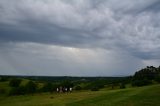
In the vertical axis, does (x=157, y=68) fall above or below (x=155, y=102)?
above

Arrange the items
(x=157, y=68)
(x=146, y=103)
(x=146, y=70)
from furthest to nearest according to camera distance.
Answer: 1. (x=157, y=68)
2. (x=146, y=70)
3. (x=146, y=103)

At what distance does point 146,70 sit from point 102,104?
93710 millimetres

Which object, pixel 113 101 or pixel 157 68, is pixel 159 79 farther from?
pixel 113 101

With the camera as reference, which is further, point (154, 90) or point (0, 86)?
point (0, 86)

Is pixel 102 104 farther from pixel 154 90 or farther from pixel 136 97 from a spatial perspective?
pixel 154 90

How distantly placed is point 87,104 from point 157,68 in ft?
350

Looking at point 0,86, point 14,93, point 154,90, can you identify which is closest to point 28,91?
point 14,93

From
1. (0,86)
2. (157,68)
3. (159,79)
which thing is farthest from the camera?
(157,68)

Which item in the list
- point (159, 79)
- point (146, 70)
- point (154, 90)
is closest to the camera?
point (154, 90)

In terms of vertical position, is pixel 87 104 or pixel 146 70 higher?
pixel 146 70

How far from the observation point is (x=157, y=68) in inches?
5827

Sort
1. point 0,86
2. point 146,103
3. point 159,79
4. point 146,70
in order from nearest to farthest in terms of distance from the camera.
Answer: point 146,103, point 159,79, point 0,86, point 146,70

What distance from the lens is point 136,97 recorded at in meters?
50.5

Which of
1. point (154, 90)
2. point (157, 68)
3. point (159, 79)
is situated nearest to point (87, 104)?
point (154, 90)
